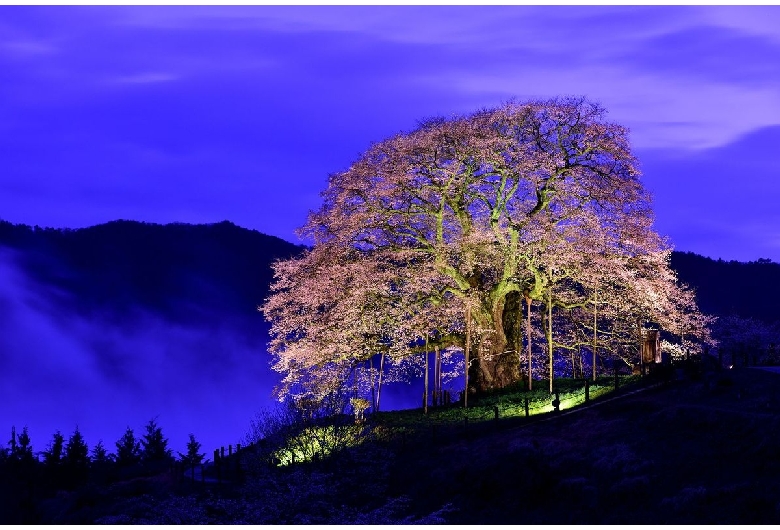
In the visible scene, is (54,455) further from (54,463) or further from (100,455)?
(100,455)

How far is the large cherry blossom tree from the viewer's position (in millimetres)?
39531

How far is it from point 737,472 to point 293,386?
861 inches

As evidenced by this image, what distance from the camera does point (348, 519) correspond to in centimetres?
2627

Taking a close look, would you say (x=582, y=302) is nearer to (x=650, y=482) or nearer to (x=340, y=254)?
(x=340, y=254)

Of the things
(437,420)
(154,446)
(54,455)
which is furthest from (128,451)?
(437,420)

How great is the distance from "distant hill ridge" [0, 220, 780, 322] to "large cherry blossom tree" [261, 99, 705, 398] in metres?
77.5

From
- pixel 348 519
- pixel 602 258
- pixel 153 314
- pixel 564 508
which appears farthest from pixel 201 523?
pixel 153 314

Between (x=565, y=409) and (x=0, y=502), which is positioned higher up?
(x=565, y=409)

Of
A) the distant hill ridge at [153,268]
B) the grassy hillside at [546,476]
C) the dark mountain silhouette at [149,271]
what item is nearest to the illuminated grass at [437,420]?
the grassy hillside at [546,476]

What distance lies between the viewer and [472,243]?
39406 mm

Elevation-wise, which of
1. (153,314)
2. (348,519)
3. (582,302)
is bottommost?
(348,519)

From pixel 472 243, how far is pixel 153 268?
92560 mm

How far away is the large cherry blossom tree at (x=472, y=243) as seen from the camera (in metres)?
39.5

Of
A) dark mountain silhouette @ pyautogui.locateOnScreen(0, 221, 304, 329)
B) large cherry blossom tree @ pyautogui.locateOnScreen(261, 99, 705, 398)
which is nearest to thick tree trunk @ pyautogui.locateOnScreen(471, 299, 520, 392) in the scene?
large cherry blossom tree @ pyautogui.locateOnScreen(261, 99, 705, 398)
